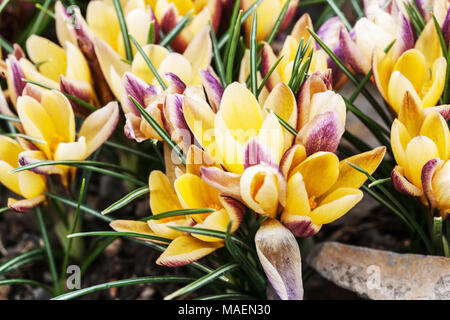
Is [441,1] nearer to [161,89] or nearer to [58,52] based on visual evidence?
[161,89]

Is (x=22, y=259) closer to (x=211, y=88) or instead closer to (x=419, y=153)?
(x=211, y=88)

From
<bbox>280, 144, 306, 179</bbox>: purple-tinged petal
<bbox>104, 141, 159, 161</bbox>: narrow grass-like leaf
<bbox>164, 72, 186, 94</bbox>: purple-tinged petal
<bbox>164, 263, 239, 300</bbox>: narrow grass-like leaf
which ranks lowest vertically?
<bbox>164, 263, 239, 300</bbox>: narrow grass-like leaf

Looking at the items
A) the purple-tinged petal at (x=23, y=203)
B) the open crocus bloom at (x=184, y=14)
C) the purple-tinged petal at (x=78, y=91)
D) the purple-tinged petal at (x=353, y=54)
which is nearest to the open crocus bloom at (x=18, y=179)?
the purple-tinged petal at (x=23, y=203)

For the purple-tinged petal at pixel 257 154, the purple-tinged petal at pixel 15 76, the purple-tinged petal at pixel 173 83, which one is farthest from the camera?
the purple-tinged petal at pixel 15 76

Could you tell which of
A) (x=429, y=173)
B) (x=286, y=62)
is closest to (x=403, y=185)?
(x=429, y=173)

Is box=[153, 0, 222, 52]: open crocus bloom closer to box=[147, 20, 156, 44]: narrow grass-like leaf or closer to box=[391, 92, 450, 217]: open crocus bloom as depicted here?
box=[147, 20, 156, 44]: narrow grass-like leaf

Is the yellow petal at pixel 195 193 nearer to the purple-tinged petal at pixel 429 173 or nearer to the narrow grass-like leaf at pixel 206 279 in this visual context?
the narrow grass-like leaf at pixel 206 279

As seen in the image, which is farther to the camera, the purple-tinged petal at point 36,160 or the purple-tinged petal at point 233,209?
the purple-tinged petal at point 36,160

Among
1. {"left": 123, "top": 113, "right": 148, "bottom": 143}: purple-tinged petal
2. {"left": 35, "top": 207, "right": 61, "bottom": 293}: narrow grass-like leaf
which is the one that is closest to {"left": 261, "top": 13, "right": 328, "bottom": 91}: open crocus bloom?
{"left": 123, "top": 113, "right": 148, "bottom": 143}: purple-tinged petal
